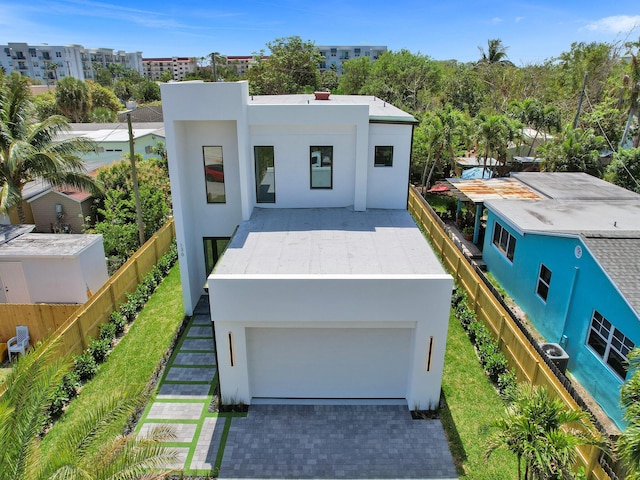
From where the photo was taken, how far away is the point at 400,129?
1493 cm

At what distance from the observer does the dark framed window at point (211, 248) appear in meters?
16.3

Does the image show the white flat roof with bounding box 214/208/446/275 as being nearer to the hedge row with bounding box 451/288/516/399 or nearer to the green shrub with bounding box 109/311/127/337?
the hedge row with bounding box 451/288/516/399

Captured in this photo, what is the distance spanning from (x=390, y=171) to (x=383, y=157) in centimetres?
56

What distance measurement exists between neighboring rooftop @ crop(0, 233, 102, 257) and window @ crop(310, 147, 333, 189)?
29.6 ft

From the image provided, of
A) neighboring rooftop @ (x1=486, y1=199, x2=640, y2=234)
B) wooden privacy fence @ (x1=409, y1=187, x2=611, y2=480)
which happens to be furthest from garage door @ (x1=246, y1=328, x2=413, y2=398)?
neighboring rooftop @ (x1=486, y1=199, x2=640, y2=234)

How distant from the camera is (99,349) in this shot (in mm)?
13578

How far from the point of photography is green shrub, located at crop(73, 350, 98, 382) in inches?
503

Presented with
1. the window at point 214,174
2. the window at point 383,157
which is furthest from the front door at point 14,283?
the window at point 383,157

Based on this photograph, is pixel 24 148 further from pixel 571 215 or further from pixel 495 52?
pixel 495 52

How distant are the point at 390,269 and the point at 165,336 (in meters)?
8.72

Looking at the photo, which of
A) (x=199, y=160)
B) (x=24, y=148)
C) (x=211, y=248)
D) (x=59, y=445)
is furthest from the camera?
(x=24, y=148)

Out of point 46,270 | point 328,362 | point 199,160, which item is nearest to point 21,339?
point 46,270

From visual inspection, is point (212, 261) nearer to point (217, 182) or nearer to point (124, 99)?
point (217, 182)

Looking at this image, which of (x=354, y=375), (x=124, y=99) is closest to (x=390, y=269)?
(x=354, y=375)
